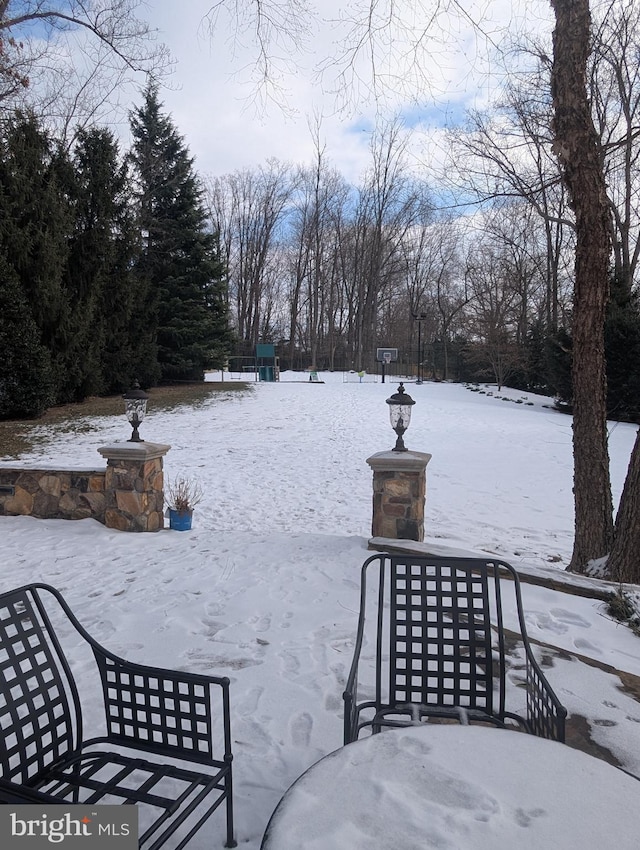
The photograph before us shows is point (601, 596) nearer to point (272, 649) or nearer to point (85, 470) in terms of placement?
point (272, 649)

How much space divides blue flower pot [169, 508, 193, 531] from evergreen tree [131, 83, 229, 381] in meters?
11.7

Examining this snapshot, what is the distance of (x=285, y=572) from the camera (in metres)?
3.90

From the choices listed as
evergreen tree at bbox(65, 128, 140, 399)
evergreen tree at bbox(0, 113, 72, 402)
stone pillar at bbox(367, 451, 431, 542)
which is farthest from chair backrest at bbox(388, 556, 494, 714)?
evergreen tree at bbox(65, 128, 140, 399)

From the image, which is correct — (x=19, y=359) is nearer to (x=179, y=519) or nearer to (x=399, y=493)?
(x=179, y=519)

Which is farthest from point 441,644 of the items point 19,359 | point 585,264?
point 19,359

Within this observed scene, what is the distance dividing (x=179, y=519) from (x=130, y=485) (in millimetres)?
591

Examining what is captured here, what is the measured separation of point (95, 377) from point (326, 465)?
7009 mm

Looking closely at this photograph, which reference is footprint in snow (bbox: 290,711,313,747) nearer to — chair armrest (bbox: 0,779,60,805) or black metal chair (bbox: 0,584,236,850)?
black metal chair (bbox: 0,584,236,850)

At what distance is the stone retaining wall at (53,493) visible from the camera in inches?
204

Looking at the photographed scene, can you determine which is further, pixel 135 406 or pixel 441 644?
pixel 135 406

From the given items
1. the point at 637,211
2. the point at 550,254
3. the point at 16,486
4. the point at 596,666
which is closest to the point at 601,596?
the point at 596,666

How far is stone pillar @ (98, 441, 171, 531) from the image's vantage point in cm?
490

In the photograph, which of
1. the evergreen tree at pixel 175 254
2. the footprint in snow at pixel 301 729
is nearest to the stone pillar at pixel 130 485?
the footprint in snow at pixel 301 729
